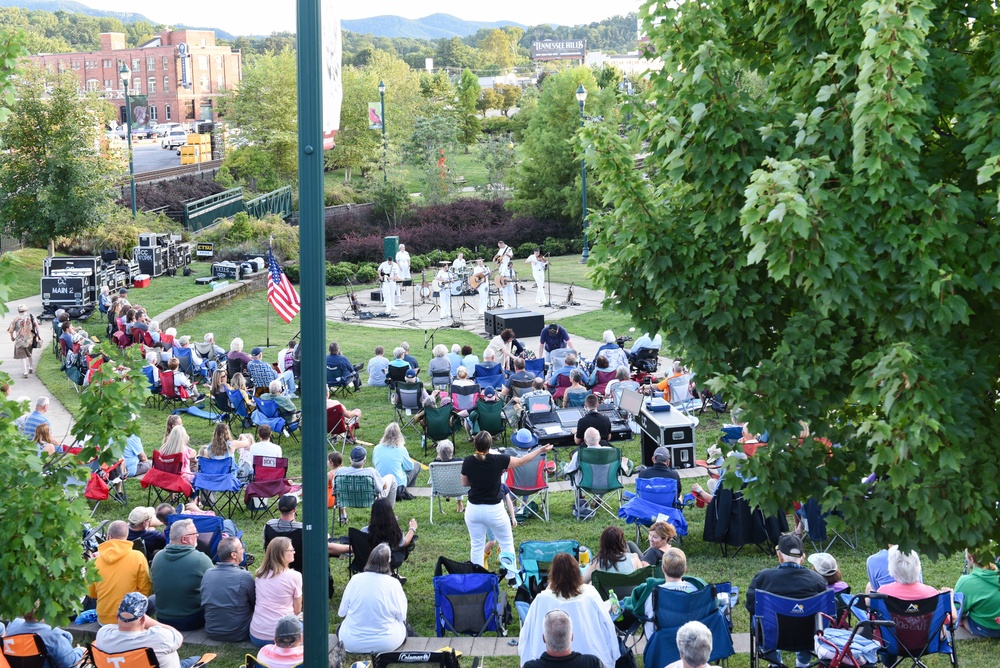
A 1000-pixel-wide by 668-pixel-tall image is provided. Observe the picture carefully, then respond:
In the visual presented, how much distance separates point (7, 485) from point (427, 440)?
37.9 ft

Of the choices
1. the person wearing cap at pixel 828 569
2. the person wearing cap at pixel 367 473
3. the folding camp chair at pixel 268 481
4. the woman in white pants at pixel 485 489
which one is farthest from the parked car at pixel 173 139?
the person wearing cap at pixel 828 569

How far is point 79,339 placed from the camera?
2228cm

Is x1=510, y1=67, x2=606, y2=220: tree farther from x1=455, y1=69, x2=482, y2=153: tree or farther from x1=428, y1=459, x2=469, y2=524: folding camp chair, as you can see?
x1=428, y1=459, x2=469, y2=524: folding camp chair

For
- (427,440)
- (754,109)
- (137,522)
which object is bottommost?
(427,440)

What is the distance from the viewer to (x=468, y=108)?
96.9 m

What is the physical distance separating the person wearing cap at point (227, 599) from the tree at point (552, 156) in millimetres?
37536

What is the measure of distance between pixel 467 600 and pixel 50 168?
30741 millimetres

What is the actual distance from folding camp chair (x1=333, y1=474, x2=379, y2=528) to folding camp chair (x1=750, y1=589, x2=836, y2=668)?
17.5 feet

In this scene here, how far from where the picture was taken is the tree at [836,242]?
5.84 m

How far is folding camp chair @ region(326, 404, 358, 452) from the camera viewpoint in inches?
667

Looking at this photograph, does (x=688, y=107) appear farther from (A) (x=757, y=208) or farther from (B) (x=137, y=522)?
(B) (x=137, y=522)

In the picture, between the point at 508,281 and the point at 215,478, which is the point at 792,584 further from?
the point at 508,281

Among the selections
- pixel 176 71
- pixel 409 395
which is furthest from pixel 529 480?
pixel 176 71

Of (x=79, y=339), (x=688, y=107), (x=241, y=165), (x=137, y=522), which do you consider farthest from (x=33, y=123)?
(x=688, y=107)
